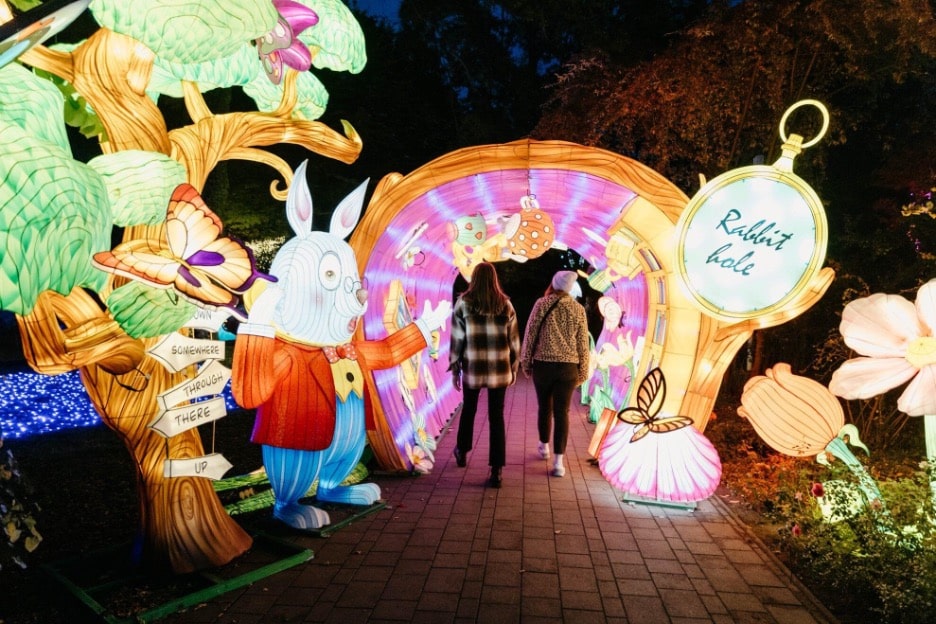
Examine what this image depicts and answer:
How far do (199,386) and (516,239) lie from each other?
148 inches

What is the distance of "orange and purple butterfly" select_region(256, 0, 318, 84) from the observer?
359cm

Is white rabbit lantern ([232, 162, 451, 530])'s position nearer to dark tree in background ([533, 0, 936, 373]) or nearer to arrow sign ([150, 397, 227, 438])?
arrow sign ([150, 397, 227, 438])

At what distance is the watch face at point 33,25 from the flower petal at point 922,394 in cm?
445


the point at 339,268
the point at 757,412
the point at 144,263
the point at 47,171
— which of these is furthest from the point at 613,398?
the point at 47,171

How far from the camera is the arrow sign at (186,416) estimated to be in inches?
132

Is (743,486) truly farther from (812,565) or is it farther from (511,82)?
(511,82)

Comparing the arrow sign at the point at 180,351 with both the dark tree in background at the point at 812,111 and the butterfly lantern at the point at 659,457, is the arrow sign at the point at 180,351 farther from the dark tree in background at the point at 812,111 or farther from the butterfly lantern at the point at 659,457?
the dark tree in background at the point at 812,111

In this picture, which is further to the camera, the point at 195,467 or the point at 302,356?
the point at 302,356

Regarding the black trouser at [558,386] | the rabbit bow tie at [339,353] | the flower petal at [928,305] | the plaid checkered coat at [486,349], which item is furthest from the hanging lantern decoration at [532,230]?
the flower petal at [928,305]

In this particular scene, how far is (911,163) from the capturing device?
816cm

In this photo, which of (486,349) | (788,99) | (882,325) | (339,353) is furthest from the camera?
(788,99)

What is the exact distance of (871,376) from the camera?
3.80m

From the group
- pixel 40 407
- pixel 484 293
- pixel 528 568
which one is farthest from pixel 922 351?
pixel 40 407

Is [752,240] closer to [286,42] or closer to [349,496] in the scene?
[286,42]
